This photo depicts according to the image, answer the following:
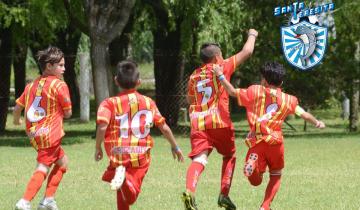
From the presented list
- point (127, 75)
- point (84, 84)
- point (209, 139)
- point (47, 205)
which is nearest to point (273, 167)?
point (209, 139)

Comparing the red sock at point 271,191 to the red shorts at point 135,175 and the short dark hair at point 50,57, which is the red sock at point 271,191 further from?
the short dark hair at point 50,57

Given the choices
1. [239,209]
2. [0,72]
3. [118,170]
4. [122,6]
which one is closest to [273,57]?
[122,6]

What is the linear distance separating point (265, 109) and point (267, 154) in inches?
19.3

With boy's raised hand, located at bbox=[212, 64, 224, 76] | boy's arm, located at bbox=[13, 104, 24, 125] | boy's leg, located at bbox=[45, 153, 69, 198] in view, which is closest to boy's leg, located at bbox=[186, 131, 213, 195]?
boy's raised hand, located at bbox=[212, 64, 224, 76]

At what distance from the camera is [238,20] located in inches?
1038

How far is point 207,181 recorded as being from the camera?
44.3 feet

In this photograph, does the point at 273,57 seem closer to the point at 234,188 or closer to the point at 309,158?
the point at 309,158

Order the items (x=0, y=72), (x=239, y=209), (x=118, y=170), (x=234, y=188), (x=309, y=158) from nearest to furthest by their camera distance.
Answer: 1. (x=118, y=170)
2. (x=239, y=209)
3. (x=234, y=188)
4. (x=309, y=158)
5. (x=0, y=72)

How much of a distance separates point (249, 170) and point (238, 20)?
17590 mm

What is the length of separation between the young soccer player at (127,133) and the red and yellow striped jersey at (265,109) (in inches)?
62.3

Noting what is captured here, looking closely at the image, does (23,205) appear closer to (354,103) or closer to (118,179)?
(118,179)

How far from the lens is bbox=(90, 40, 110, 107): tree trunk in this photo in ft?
79.9

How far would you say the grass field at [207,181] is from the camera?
1069 centimetres

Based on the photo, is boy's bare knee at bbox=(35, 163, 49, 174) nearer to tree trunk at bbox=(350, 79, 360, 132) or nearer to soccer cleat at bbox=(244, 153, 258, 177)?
soccer cleat at bbox=(244, 153, 258, 177)
